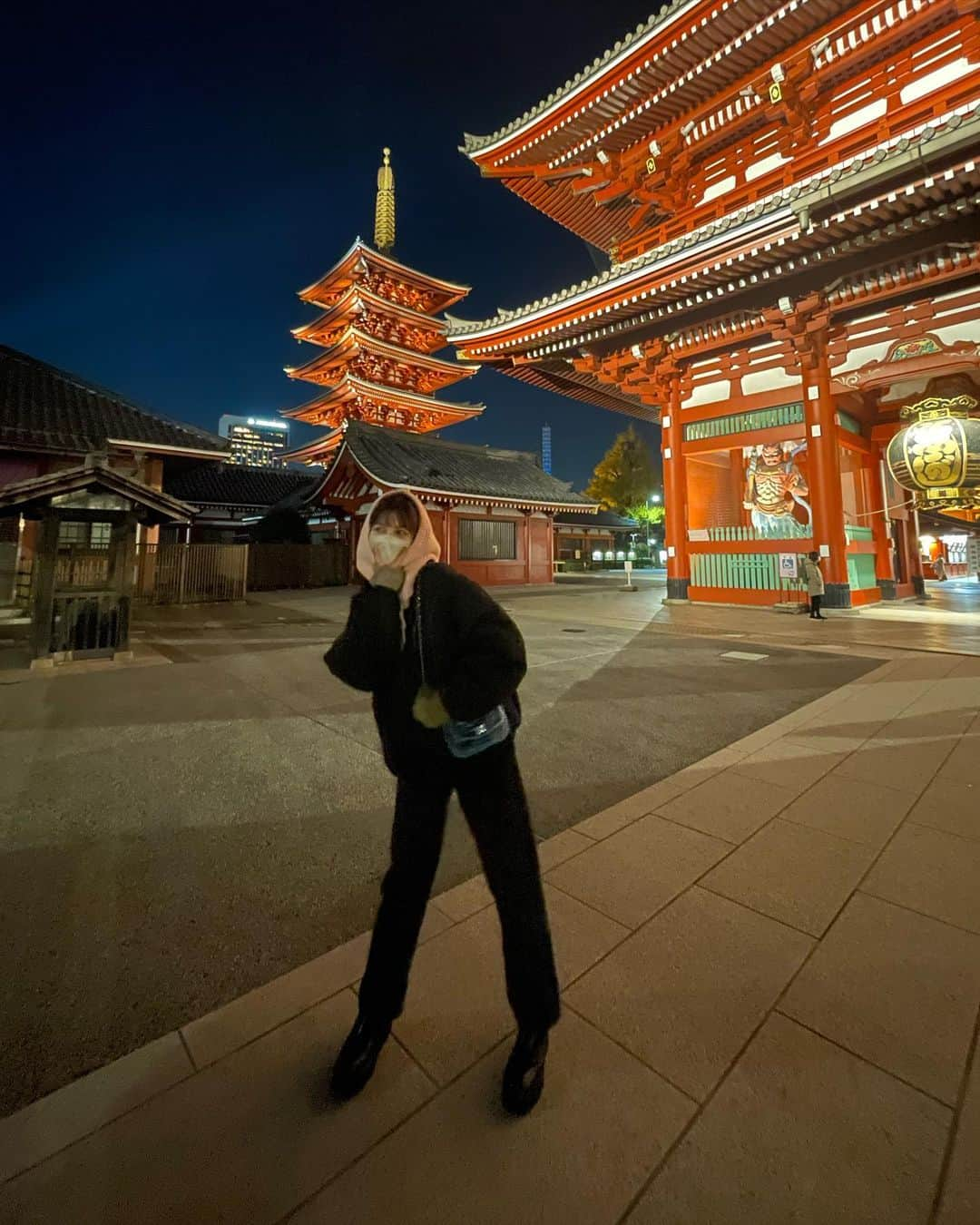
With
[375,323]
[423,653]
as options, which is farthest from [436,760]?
[375,323]

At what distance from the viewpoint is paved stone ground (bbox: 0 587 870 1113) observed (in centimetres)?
163

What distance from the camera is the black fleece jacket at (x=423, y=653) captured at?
137cm

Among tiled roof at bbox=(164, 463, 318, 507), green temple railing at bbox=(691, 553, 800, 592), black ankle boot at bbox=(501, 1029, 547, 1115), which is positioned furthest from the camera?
tiled roof at bbox=(164, 463, 318, 507)

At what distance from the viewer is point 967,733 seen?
12.3 feet

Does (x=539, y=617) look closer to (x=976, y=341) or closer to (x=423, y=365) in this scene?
(x=976, y=341)

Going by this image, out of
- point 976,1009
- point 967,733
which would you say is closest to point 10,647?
point 976,1009

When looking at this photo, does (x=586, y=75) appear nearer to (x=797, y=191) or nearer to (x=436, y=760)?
(x=797, y=191)

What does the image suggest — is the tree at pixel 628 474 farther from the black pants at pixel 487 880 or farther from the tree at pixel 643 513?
the black pants at pixel 487 880

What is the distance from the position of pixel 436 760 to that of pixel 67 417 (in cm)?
1543

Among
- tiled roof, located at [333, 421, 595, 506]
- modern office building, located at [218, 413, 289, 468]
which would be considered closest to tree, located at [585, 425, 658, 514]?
tiled roof, located at [333, 421, 595, 506]

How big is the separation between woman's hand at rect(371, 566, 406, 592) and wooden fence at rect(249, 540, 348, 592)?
2027 centimetres

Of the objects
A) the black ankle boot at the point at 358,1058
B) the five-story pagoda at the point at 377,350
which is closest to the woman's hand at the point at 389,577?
the black ankle boot at the point at 358,1058

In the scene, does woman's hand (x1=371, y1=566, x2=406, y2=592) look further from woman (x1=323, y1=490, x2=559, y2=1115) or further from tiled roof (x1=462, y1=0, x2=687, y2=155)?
tiled roof (x1=462, y1=0, x2=687, y2=155)

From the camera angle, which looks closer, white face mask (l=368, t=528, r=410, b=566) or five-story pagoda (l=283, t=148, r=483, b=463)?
white face mask (l=368, t=528, r=410, b=566)
